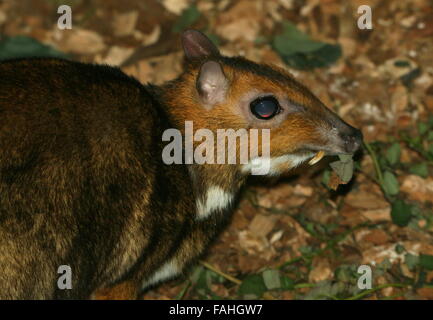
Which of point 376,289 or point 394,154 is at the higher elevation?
point 394,154

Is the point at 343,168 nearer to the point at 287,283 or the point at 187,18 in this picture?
the point at 287,283

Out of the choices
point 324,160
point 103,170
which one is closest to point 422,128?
point 324,160

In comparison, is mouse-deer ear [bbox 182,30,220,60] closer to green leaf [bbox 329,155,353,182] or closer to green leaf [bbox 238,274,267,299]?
green leaf [bbox 329,155,353,182]

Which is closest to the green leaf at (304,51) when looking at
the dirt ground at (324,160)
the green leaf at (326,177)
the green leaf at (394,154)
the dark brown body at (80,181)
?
the dirt ground at (324,160)

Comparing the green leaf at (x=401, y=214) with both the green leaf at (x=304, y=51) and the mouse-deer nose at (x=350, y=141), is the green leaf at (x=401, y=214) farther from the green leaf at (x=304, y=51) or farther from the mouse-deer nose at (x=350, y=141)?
the green leaf at (x=304, y=51)
